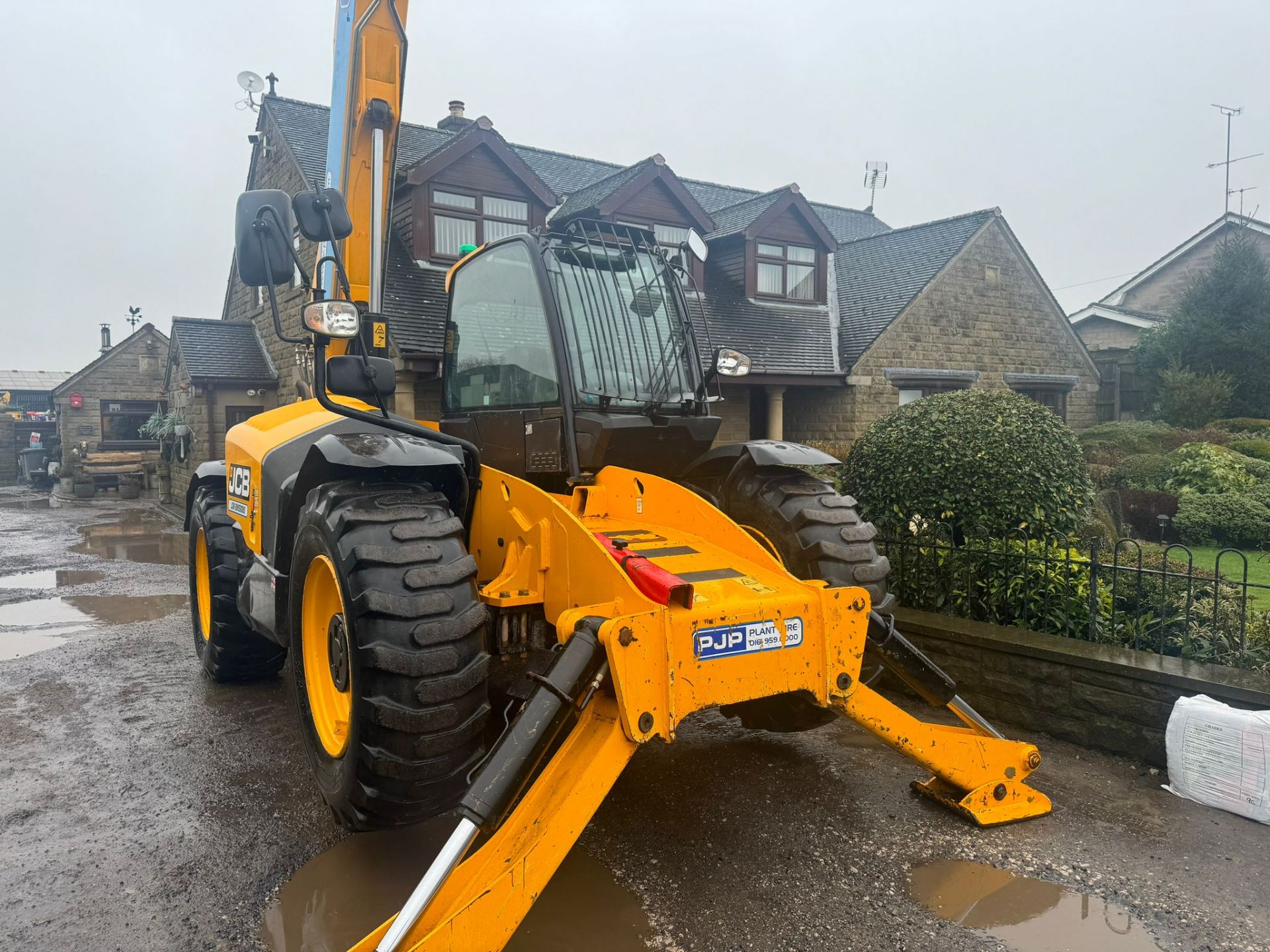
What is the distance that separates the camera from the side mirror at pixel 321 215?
3.70 m

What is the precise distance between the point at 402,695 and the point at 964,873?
2.19 m

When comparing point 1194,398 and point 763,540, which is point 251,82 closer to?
point 763,540

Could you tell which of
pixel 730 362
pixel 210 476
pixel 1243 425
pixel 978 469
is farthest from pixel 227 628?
pixel 1243 425

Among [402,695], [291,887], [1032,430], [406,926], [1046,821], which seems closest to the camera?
[406,926]

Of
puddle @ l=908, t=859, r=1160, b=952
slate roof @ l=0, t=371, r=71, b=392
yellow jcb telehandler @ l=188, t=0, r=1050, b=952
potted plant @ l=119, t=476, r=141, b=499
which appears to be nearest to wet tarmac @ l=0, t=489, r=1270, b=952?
puddle @ l=908, t=859, r=1160, b=952

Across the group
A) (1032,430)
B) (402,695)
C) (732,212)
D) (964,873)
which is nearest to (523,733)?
(402,695)

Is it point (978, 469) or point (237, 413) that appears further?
point (237, 413)

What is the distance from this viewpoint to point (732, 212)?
1823cm

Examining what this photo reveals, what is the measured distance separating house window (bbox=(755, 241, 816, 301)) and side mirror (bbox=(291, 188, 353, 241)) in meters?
14.4

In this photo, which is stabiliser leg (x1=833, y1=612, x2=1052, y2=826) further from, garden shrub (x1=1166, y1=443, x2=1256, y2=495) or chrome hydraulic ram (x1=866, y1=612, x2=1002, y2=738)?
garden shrub (x1=1166, y1=443, x2=1256, y2=495)

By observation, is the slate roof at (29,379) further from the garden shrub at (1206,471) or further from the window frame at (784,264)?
the garden shrub at (1206,471)

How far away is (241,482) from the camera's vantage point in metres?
5.10

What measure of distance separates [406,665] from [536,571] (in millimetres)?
742

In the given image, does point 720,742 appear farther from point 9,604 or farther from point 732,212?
point 732,212
